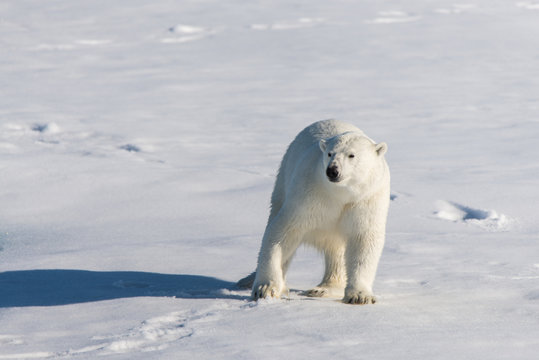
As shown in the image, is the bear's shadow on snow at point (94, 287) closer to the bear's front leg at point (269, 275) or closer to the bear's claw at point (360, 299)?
the bear's front leg at point (269, 275)

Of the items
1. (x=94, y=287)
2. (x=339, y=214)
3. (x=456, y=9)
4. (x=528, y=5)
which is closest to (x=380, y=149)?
(x=339, y=214)

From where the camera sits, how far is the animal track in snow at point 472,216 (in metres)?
6.02

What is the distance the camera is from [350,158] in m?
4.11

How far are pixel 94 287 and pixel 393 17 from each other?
45.4ft

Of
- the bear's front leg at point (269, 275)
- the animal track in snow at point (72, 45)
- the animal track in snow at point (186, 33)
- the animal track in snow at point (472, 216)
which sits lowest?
the bear's front leg at point (269, 275)

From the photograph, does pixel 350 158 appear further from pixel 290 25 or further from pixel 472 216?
pixel 290 25

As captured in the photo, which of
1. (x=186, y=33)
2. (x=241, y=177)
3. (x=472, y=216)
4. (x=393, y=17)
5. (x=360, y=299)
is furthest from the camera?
(x=393, y=17)

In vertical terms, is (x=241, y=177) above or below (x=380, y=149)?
below

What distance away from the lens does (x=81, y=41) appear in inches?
622

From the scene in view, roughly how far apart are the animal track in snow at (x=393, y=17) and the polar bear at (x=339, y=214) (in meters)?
13.0

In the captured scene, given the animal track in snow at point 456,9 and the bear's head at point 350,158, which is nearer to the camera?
the bear's head at point 350,158

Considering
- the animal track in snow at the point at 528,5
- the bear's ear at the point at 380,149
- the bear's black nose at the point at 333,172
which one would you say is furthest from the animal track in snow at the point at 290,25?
the bear's black nose at the point at 333,172

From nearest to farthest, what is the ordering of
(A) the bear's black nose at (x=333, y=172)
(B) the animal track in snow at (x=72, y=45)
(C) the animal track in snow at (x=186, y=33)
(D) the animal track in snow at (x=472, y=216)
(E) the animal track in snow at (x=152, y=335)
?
1. (E) the animal track in snow at (x=152, y=335)
2. (A) the bear's black nose at (x=333, y=172)
3. (D) the animal track in snow at (x=472, y=216)
4. (B) the animal track in snow at (x=72, y=45)
5. (C) the animal track in snow at (x=186, y=33)

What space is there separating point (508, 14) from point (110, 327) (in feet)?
49.0
